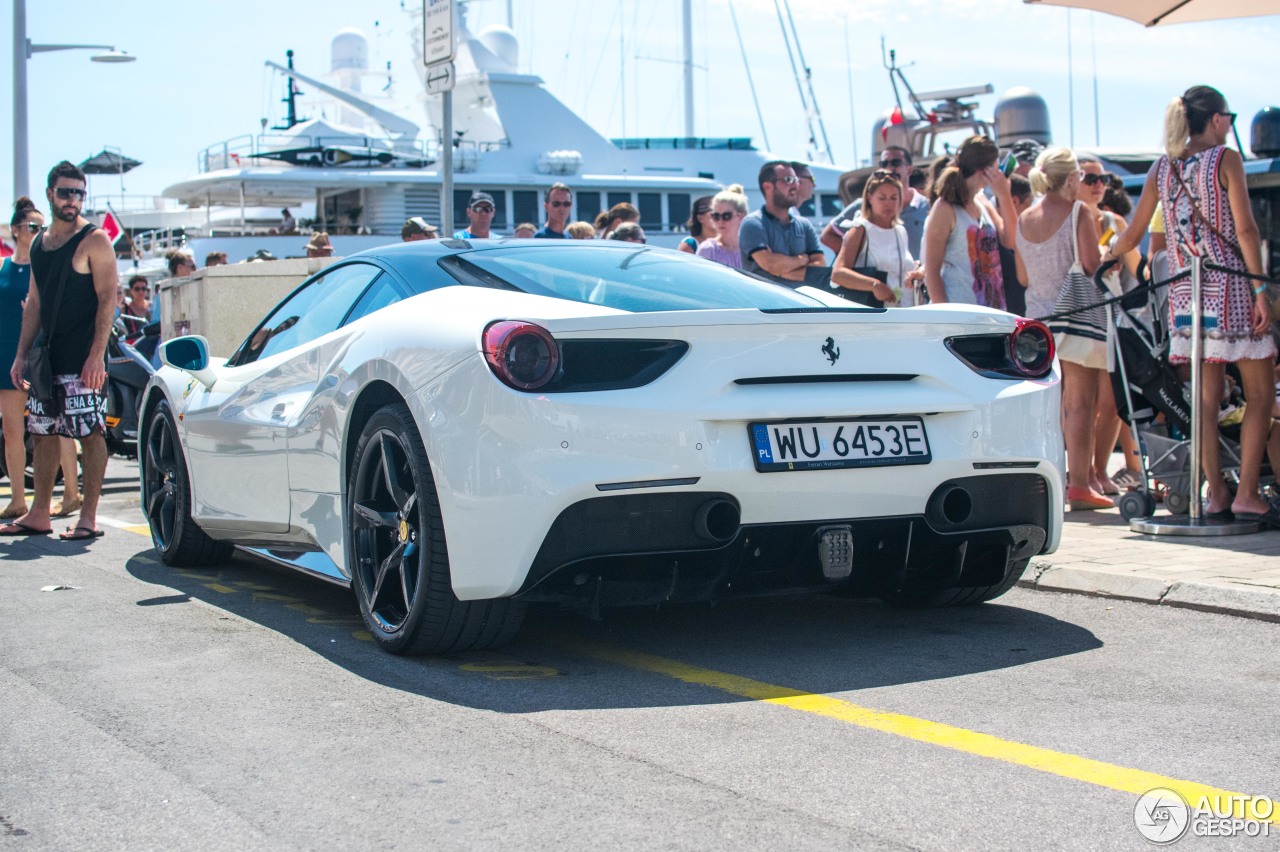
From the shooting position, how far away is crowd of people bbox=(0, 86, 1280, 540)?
22.0 feet

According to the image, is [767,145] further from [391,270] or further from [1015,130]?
[391,270]

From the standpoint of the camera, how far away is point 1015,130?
74.9 ft

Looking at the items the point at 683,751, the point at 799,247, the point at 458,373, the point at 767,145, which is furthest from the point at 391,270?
the point at 767,145

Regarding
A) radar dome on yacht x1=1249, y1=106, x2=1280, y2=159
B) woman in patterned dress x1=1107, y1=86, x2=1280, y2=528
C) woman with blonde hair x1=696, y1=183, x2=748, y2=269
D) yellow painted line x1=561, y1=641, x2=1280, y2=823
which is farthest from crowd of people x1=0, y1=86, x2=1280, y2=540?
radar dome on yacht x1=1249, y1=106, x2=1280, y2=159

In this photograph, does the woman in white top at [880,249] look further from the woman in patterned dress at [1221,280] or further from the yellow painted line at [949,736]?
the yellow painted line at [949,736]

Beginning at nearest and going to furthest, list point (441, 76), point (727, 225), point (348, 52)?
point (727, 225), point (441, 76), point (348, 52)

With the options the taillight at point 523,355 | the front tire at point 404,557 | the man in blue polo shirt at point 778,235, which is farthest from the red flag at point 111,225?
the taillight at point 523,355

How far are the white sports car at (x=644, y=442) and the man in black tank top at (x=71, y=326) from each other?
3.40 metres

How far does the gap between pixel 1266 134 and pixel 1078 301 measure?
324 inches

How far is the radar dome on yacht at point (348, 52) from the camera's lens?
160 ft

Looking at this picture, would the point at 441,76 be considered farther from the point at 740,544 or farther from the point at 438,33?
the point at 740,544

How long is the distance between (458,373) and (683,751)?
50.2 inches

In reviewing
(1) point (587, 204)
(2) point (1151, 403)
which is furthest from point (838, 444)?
(1) point (587, 204)

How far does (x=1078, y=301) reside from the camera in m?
8.00
